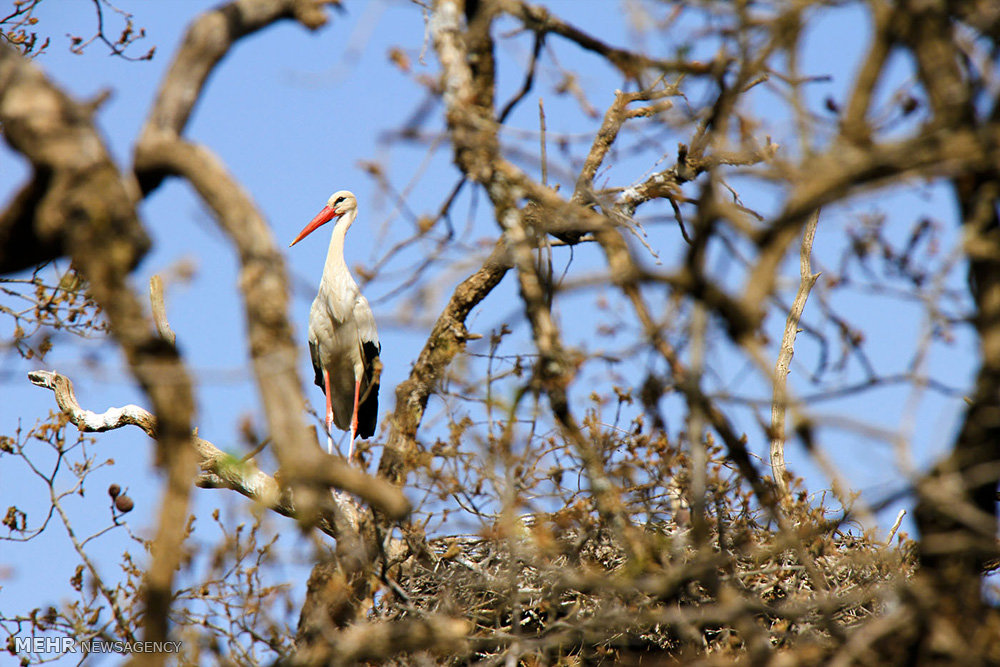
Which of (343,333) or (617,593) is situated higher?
(343,333)

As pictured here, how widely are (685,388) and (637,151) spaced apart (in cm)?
142

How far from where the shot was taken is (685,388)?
248 cm

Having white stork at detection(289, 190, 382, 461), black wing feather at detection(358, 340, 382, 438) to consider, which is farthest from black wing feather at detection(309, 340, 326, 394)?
black wing feather at detection(358, 340, 382, 438)

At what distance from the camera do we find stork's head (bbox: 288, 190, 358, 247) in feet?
34.3

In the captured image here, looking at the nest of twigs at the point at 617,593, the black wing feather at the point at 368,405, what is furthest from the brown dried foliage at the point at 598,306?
the black wing feather at the point at 368,405

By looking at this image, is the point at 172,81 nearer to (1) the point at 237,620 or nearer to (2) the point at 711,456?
(1) the point at 237,620

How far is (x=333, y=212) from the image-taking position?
34.4 ft

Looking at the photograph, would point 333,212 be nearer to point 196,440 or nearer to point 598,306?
point 196,440

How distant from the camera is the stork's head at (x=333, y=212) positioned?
34.3 feet

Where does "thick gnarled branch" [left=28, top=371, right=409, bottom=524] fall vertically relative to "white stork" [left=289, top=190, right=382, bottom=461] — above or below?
below

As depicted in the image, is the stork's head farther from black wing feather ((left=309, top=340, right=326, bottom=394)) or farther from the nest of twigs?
the nest of twigs

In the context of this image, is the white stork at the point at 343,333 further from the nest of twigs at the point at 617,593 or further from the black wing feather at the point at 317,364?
the nest of twigs at the point at 617,593

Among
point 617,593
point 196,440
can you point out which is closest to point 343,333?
point 196,440

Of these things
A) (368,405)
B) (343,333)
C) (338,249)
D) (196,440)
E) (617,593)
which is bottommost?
(617,593)
